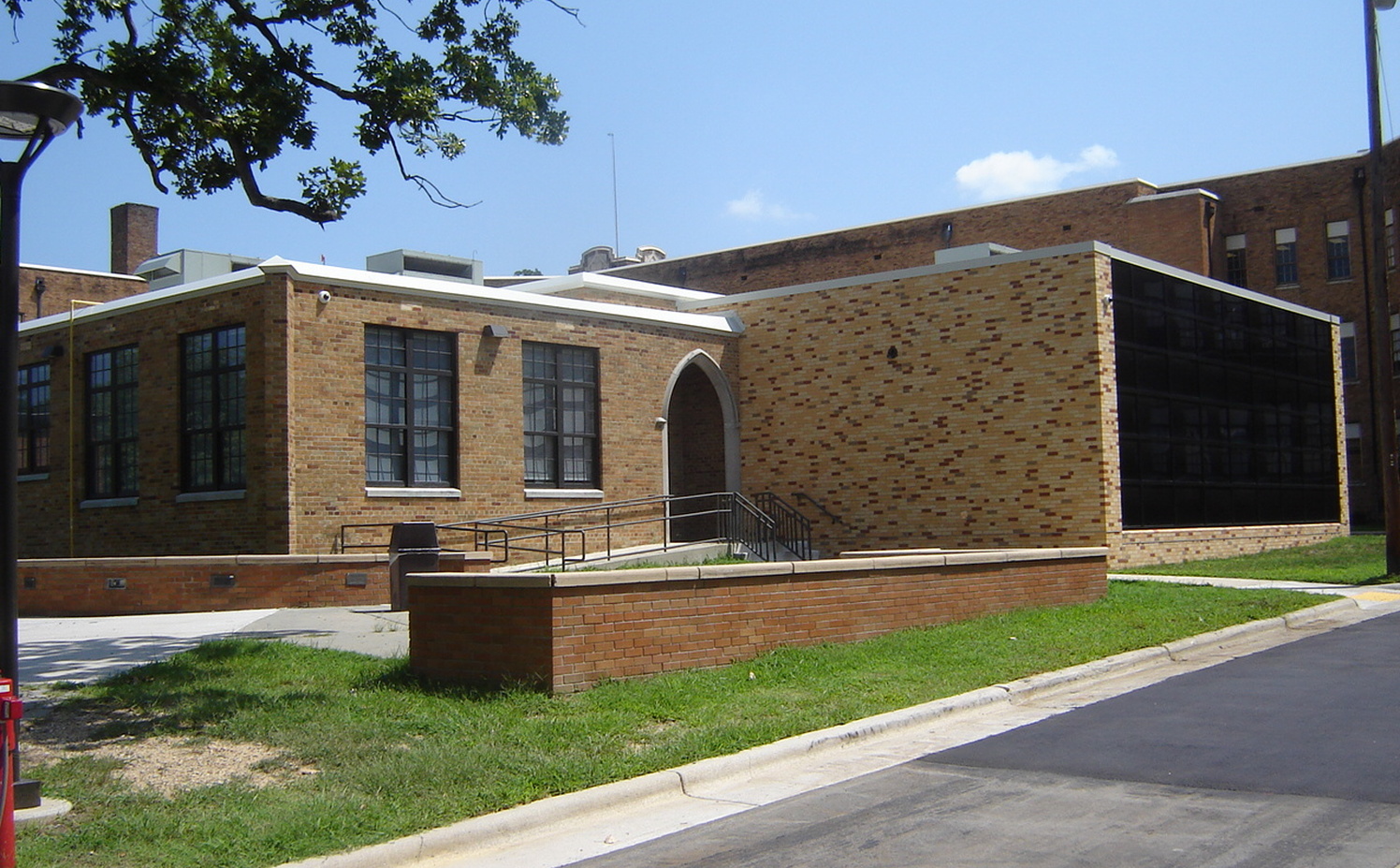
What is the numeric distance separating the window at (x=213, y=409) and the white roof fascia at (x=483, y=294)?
1547 millimetres

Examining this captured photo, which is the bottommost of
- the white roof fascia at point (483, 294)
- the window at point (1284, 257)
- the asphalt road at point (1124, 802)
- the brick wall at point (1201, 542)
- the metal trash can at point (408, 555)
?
the asphalt road at point (1124, 802)

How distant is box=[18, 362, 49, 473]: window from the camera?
80.2ft

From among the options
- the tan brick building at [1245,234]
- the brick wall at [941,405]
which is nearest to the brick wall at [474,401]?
the brick wall at [941,405]

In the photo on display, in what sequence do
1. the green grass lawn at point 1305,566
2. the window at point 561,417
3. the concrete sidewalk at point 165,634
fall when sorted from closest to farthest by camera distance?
the concrete sidewalk at point 165,634 < the green grass lawn at point 1305,566 < the window at point 561,417

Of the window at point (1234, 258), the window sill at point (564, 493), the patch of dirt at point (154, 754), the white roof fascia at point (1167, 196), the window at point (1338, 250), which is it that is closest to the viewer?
the patch of dirt at point (154, 754)

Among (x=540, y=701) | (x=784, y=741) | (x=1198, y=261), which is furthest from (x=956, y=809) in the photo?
(x=1198, y=261)

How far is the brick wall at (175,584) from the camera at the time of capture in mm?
17469

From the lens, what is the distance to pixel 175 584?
17500 millimetres

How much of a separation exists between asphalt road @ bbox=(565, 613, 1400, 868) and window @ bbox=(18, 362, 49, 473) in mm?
21372

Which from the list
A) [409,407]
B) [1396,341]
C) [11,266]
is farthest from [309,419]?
[1396,341]

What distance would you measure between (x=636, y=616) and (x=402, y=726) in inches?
93.9

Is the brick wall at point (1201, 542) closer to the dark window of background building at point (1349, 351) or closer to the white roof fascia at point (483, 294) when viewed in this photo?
the white roof fascia at point (483, 294)

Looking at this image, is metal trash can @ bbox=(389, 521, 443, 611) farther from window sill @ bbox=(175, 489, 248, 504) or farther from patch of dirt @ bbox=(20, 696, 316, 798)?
patch of dirt @ bbox=(20, 696, 316, 798)

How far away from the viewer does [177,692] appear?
9945mm
